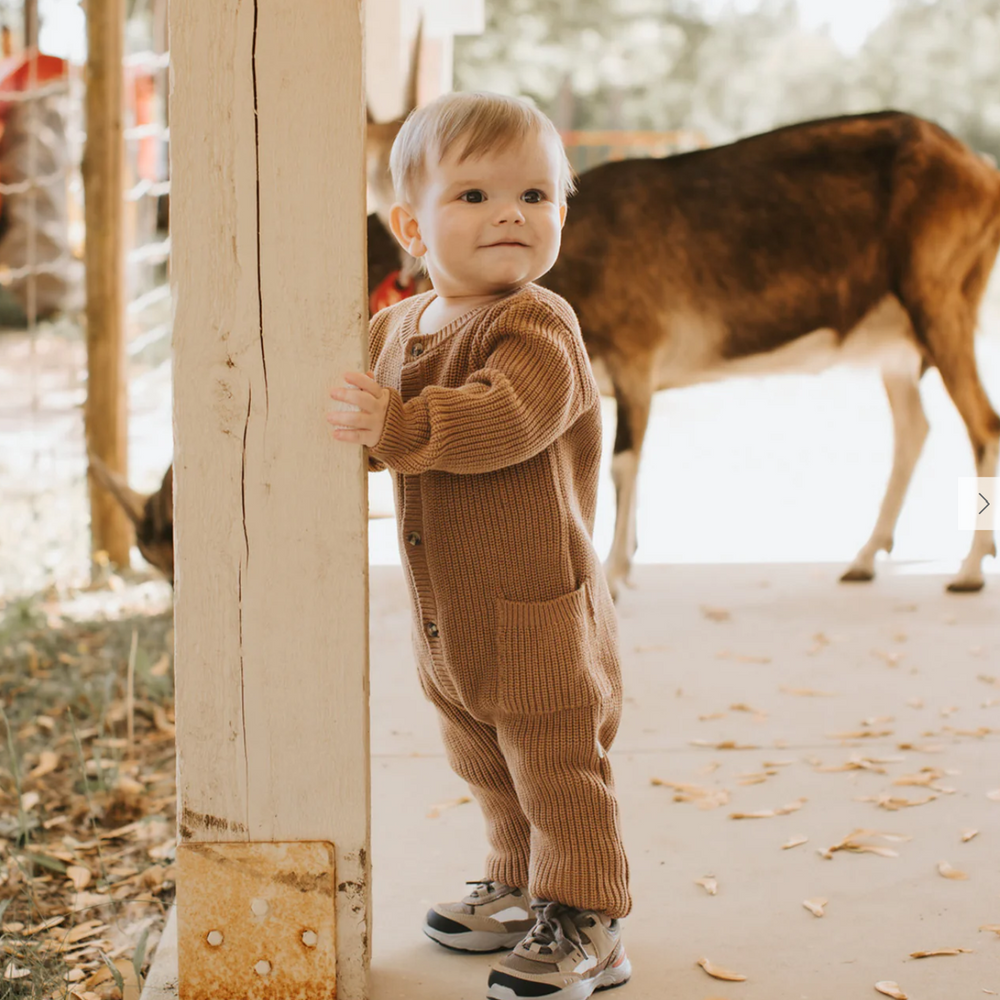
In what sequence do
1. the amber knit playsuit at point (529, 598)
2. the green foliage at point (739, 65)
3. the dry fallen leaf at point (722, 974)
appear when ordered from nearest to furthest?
the amber knit playsuit at point (529, 598), the dry fallen leaf at point (722, 974), the green foliage at point (739, 65)

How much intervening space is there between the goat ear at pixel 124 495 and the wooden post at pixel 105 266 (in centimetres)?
53

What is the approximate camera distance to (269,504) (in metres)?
2.00

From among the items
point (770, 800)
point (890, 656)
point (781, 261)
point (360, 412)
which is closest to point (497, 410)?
point (360, 412)

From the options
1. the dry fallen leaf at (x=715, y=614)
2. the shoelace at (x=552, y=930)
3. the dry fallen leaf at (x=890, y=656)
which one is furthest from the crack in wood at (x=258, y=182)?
the dry fallen leaf at (x=715, y=614)

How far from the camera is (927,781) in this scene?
10.4ft

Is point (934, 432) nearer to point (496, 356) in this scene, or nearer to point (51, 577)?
point (51, 577)

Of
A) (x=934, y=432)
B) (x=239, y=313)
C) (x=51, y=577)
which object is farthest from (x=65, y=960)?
(x=934, y=432)

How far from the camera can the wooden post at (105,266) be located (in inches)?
225

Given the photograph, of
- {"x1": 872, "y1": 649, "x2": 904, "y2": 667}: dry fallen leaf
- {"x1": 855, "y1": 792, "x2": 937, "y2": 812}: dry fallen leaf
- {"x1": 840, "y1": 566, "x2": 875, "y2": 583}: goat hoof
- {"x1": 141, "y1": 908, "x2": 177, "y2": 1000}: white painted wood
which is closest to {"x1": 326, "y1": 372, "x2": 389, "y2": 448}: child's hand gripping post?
{"x1": 141, "y1": 908, "x2": 177, "y2": 1000}: white painted wood

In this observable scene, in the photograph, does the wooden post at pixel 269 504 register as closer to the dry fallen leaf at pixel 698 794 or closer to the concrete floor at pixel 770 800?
the concrete floor at pixel 770 800

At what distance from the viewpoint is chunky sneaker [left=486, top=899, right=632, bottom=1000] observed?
6.90ft

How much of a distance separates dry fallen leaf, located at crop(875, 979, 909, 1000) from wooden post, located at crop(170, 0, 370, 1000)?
0.85 meters

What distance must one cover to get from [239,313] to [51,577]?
427 centimetres

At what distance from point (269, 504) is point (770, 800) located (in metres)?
1.64
